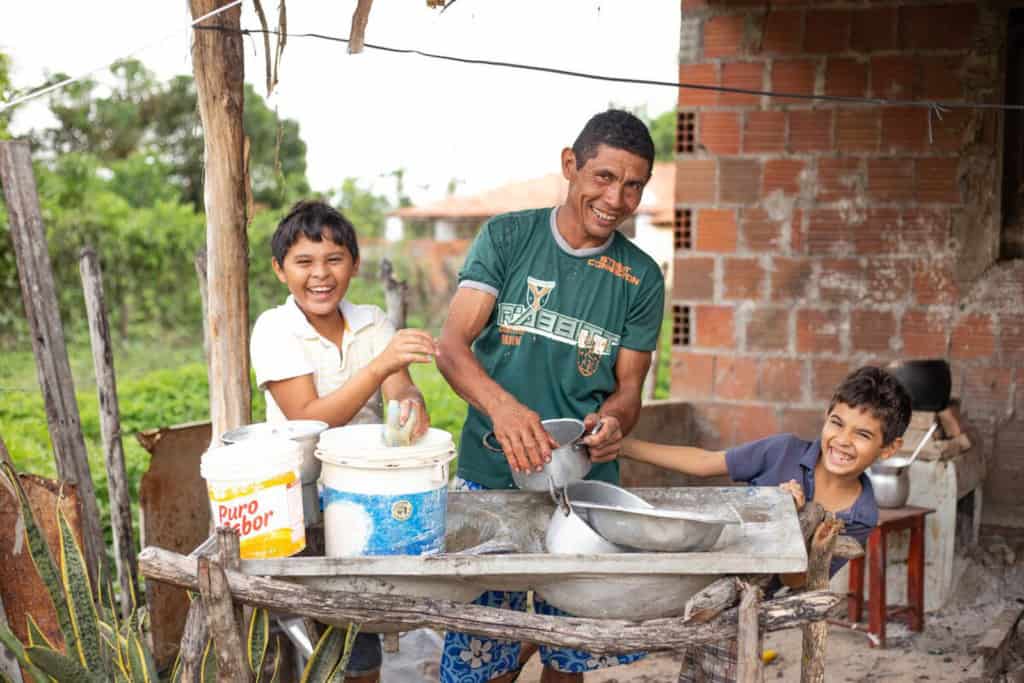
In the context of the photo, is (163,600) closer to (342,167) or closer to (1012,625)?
(1012,625)

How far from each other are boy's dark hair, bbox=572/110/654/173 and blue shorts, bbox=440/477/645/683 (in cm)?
116

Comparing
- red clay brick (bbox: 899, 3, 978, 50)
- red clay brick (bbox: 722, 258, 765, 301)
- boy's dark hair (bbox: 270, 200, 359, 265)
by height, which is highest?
red clay brick (bbox: 899, 3, 978, 50)

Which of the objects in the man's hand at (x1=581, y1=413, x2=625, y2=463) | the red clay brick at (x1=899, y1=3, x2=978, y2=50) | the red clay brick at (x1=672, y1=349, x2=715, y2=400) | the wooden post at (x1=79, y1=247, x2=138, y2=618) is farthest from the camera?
the red clay brick at (x1=672, y1=349, x2=715, y2=400)

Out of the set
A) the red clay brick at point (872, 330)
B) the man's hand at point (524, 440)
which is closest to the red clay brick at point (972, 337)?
the red clay brick at point (872, 330)

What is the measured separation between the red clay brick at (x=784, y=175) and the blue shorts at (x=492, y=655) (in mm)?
2699

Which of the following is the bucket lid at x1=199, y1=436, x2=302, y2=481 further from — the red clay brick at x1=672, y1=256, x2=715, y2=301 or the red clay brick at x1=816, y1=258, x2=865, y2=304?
the red clay brick at x1=816, y1=258, x2=865, y2=304

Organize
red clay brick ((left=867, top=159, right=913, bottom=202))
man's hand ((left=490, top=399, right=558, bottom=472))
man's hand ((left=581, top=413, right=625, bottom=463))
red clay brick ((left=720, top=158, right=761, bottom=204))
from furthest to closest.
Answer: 1. red clay brick ((left=720, top=158, right=761, bottom=204))
2. red clay brick ((left=867, top=159, right=913, bottom=202))
3. man's hand ((left=581, top=413, right=625, bottom=463))
4. man's hand ((left=490, top=399, right=558, bottom=472))

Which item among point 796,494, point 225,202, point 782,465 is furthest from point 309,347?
point 782,465

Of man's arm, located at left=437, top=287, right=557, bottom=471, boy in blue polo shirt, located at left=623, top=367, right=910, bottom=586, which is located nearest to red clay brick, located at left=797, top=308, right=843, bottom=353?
boy in blue polo shirt, located at left=623, top=367, right=910, bottom=586

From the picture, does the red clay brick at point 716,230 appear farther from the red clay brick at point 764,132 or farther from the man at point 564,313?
the man at point 564,313

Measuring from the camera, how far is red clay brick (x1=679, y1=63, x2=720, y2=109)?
4.84 meters

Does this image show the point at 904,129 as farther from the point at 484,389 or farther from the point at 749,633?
the point at 749,633

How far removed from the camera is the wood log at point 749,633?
192 centimetres

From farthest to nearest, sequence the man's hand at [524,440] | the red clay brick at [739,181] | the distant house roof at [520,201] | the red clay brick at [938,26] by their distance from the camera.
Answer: the distant house roof at [520,201] < the red clay brick at [739,181] < the red clay brick at [938,26] < the man's hand at [524,440]
